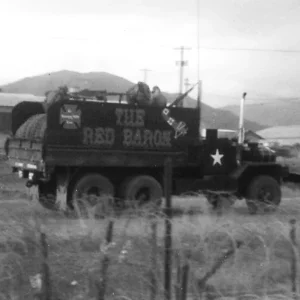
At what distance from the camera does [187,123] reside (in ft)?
49.3

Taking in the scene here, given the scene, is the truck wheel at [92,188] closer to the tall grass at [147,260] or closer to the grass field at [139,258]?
the grass field at [139,258]

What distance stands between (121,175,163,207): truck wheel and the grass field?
6.46 meters

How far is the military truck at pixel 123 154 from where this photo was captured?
13867mm

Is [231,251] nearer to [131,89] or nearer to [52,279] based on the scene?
[52,279]

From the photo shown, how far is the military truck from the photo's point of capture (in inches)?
546

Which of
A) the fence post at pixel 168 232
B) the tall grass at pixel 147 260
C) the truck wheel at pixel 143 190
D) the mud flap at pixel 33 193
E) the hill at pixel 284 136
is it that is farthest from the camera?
the hill at pixel 284 136

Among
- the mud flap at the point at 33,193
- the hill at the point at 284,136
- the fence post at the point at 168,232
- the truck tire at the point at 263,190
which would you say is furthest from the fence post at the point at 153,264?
the hill at the point at 284,136

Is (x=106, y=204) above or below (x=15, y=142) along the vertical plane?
below

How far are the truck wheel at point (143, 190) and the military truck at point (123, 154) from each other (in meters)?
0.02

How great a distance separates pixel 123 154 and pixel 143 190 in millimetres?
934

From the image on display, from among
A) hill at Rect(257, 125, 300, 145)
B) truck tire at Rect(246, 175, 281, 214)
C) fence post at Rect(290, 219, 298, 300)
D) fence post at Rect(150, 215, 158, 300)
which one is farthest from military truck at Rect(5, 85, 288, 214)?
hill at Rect(257, 125, 300, 145)

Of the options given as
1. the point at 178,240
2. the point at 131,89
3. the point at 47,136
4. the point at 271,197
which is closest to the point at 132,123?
the point at 131,89

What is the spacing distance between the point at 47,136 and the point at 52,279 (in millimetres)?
7739

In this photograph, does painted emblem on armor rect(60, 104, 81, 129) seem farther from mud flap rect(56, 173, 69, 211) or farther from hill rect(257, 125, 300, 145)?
hill rect(257, 125, 300, 145)
